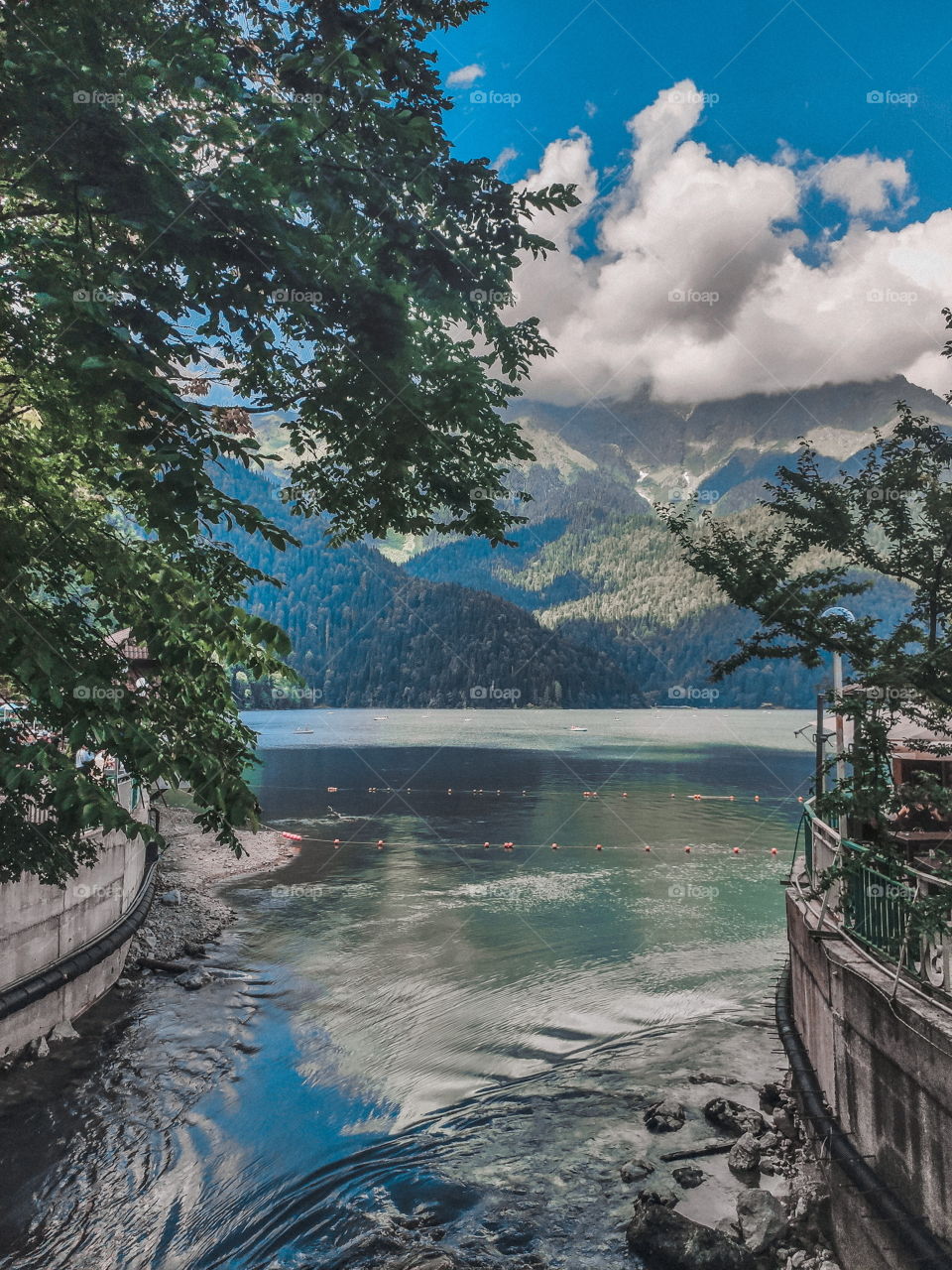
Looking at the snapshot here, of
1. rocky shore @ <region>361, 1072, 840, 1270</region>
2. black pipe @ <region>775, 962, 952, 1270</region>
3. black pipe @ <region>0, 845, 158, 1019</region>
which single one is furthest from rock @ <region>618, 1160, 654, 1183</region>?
black pipe @ <region>0, 845, 158, 1019</region>

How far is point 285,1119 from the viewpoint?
15766 millimetres

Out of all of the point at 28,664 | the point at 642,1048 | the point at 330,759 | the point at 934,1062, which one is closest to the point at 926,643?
the point at 934,1062

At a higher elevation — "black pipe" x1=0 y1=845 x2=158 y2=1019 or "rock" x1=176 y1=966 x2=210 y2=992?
"black pipe" x1=0 y1=845 x2=158 y2=1019

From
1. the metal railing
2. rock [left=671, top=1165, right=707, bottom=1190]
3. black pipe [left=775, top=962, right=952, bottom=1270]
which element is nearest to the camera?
black pipe [left=775, top=962, right=952, bottom=1270]

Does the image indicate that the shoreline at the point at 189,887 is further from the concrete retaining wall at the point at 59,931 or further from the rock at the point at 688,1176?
the rock at the point at 688,1176

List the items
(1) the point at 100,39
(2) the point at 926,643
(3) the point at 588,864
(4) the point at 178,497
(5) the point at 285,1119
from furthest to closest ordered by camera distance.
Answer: (3) the point at 588,864, (5) the point at 285,1119, (2) the point at 926,643, (1) the point at 100,39, (4) the point at 178,497

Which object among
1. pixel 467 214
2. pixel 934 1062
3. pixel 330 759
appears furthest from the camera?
pixel 330 759

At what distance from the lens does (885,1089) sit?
9.73 m

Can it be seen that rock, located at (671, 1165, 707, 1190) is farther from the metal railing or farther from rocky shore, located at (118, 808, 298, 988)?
rocky shore, located at (118, 808, 298, 988)

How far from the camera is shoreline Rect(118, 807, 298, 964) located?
24562 mm

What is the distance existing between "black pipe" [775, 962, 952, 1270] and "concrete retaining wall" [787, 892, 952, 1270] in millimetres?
121

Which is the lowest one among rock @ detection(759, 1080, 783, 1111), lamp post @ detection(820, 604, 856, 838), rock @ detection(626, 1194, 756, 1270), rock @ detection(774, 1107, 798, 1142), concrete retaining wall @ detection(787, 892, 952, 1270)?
rock @ detection(759, 1080, 783, 1111)

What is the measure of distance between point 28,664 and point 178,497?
69.7 inches

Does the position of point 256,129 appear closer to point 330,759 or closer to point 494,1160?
point 494,1160
